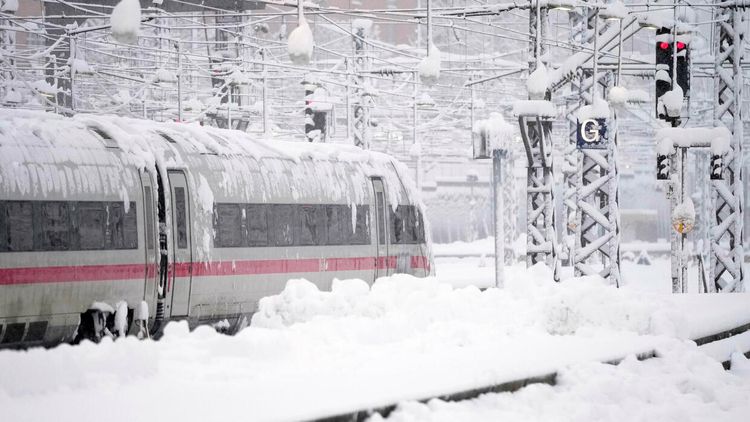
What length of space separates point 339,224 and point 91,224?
18.4ft

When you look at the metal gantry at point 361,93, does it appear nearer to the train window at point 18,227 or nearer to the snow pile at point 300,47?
the snow pile at point 300,47

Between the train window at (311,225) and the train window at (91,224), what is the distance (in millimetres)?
4330

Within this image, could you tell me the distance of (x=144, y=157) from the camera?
16.5m

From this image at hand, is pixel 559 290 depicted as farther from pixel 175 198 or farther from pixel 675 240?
pixel 675 240

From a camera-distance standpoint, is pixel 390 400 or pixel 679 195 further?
pixel 679 195

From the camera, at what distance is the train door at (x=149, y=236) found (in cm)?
1620

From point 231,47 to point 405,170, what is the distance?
18.5m

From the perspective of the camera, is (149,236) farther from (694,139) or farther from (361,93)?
(361,93)

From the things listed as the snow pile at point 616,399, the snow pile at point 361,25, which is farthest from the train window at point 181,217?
the snow pile at point 361,25

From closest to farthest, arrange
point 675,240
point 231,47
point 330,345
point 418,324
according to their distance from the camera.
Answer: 1. point 330,345
2. point 418,324
3. point 675,240
4. point 231,47

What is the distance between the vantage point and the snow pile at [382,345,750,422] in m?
9.85

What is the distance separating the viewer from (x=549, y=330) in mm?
14766

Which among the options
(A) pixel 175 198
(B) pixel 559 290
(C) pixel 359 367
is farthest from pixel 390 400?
(A) pixel 175 198

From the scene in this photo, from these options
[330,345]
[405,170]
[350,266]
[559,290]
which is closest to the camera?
[330,345]
